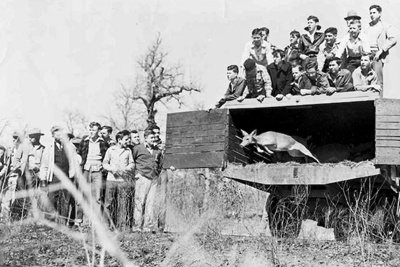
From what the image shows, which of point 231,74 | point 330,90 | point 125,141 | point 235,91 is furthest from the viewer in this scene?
point 125,141

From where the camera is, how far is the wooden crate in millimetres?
7527

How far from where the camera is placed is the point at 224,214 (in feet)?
28.2

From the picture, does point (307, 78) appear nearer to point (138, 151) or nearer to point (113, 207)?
point (138, 151)

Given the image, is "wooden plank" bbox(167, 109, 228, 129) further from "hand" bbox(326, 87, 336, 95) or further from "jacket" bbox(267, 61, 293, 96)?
"hand" bbox(326, 87, 336, 95)

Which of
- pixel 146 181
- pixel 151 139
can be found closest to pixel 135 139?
pixel 151 139

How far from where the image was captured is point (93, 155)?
9727 millimetres

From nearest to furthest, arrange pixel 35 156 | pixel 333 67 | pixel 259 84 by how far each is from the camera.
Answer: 1. pixel 333 67
2. pixel 259 84
3. pixel 35 156

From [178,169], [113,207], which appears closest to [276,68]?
[178,169]

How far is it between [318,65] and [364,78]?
1.13m

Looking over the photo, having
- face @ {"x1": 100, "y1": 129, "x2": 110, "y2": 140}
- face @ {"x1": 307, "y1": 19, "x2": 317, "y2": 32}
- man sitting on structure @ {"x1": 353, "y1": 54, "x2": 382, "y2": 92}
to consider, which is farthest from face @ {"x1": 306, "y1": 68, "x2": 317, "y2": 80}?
face @ {"x1": 100, "y1": 129, "x2": 110, "y2": 140}

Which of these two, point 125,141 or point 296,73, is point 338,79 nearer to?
point 296,73

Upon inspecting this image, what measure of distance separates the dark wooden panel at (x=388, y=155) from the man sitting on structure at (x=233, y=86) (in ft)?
8.24

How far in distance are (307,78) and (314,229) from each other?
235cm

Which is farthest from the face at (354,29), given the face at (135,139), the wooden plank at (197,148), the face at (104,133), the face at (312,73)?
the face at (104,133)
